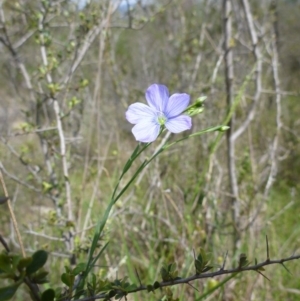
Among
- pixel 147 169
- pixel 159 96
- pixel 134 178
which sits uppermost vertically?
pixel 159 96

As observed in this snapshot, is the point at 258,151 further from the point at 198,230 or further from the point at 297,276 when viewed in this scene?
the point at 198,230

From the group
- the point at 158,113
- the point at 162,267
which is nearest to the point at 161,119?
the point at 158,113

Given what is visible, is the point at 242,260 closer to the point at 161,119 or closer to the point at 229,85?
the point at 161,119

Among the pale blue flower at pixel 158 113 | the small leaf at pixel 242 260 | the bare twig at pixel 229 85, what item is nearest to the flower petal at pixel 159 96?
the pale blue flower at pixel 158 113

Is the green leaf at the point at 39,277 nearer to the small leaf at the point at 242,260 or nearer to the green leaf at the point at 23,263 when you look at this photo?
the green leaf at the point at 23,263

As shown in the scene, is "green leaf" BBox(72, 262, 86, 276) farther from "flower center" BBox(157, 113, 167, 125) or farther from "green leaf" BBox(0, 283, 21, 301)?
"flower center" BBox(157, 113, 167, 125)

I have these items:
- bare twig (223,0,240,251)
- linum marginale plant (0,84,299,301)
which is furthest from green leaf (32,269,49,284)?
bare twig (223,0,240,251)

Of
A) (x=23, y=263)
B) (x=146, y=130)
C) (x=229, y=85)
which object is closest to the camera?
(x=23, y=263)
